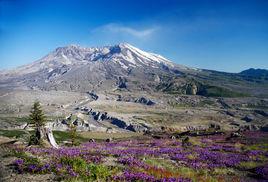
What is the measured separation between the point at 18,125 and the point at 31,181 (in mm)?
192819

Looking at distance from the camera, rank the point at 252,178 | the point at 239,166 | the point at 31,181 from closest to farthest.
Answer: the point at 31,181, the point at 252,178, the point at 239,166

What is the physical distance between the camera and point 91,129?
186m

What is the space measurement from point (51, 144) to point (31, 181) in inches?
806

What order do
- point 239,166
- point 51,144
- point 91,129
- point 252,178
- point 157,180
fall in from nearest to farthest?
1. point 157,180
2. point 252,178
3. point 239,166
4. point 51,144
5. point 91,129

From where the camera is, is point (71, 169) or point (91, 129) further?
point (91, 129)

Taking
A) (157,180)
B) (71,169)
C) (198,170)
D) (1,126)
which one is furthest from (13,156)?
(1,126)

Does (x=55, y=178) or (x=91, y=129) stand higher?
(x=55, y=178)

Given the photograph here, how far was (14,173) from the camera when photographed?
14914mm

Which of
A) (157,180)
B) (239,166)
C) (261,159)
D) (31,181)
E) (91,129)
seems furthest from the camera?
(91,129)

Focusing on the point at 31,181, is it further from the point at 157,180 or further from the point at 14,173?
the point at 157,180

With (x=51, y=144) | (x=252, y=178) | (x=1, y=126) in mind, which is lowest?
(x=1, y=126)

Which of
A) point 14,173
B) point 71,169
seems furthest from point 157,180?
point 14,173

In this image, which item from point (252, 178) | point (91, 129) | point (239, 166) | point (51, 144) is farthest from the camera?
point (91, 129)

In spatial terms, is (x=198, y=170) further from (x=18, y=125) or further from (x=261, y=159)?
(x=18, y=125)
